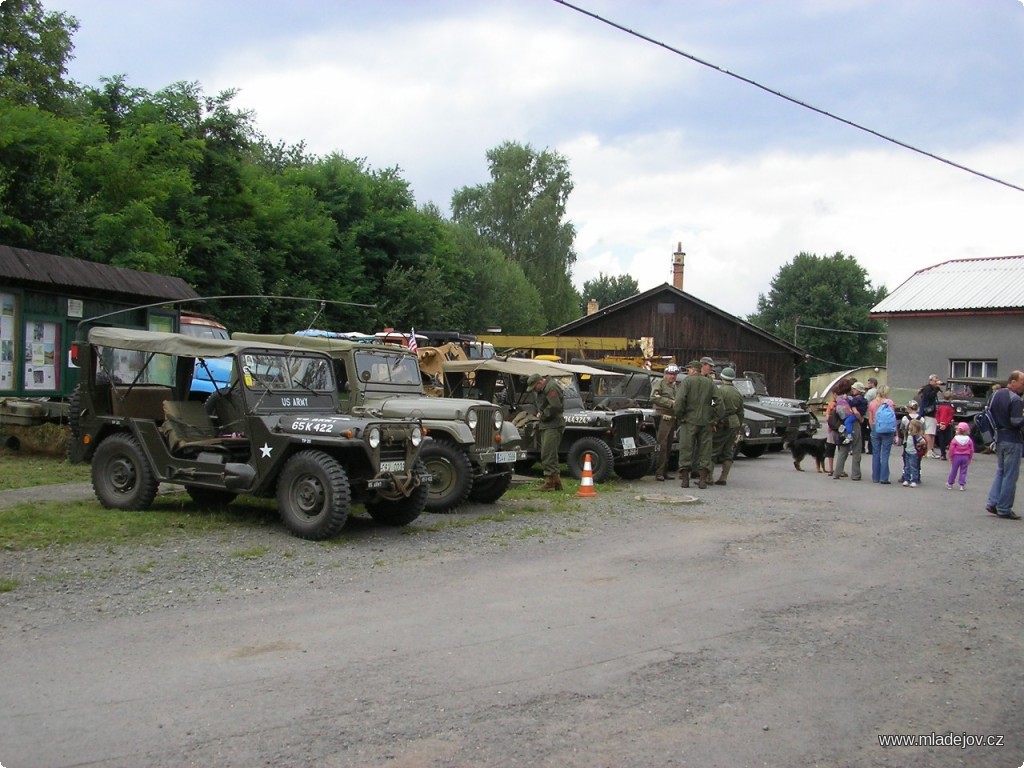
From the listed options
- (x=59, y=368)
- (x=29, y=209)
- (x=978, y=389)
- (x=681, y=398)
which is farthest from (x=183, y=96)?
(x=978, y=389)

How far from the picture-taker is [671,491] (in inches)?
554

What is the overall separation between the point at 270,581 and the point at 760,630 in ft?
12.5

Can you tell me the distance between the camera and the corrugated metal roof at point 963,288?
31.1 meters

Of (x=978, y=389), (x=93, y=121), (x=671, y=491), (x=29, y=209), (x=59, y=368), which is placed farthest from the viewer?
(x=93, y=121)

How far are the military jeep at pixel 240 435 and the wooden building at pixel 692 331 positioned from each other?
32647 mm

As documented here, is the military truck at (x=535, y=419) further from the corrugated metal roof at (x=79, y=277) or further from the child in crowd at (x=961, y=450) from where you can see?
the corrugated metal roof at (x=79, y=277)

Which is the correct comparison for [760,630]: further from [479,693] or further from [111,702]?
[111,702]

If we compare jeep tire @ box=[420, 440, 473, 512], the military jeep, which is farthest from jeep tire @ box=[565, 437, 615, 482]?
the military jeep

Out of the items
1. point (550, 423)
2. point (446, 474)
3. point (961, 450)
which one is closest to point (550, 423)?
point (550, 423)

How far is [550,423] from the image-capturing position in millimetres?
13617

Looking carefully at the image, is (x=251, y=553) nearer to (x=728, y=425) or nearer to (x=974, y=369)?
(x=728, y=425)

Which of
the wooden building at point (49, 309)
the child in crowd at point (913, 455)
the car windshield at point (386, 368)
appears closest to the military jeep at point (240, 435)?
the car windshield at point (386, 368)

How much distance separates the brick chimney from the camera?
2036 inches

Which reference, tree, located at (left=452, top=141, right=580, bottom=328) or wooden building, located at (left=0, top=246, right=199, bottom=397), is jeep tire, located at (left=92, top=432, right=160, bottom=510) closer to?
wooden building, located at (left=0, top=246, right=199, bottom=397)
